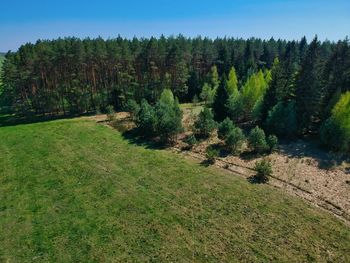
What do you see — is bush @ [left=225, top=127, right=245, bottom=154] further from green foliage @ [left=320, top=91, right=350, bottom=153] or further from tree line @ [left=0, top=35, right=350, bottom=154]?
green foliage @ [left=320, top=91, right=350, bottom=153]

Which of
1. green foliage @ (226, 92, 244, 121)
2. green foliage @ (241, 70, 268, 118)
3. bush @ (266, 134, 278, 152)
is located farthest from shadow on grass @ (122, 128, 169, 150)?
green foliage @ (241, 70, 268, 118)

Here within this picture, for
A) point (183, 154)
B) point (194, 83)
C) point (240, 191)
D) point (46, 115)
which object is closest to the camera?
point (240, 191)

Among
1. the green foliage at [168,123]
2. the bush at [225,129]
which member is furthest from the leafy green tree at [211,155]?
the green foliage at [168,123]

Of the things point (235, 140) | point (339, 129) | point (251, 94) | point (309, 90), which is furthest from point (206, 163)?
point (251, 94)

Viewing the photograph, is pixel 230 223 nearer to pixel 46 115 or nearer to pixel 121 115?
pixel 121 115

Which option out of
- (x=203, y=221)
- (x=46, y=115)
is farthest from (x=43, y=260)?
(x=46, y=115)

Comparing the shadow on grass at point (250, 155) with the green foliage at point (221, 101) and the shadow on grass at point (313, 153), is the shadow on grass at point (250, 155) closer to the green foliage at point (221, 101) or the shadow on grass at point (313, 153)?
the shadow on grass at point (313, 153)
